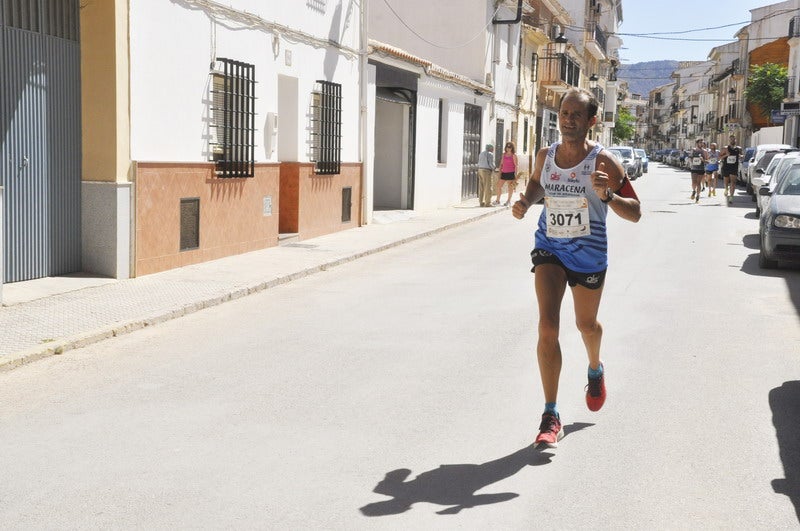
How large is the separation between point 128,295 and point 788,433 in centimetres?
650

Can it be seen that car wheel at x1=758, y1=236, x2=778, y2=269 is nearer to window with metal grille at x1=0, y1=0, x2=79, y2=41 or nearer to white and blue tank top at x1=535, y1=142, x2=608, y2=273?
white and blue tank top at x1=535, y1=142, x2=608, y2=273

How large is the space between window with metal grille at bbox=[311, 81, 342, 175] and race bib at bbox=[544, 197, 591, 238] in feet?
37.5

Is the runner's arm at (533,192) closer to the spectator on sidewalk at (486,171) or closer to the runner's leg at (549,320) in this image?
the runner's leg at (549,320)

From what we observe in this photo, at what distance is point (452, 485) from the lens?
179 inches

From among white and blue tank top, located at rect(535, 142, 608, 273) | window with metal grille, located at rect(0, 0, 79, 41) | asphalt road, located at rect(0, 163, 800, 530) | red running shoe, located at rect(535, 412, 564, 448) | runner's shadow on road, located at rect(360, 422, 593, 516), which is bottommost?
runner's shadow on road, located at rect(360, 422, 593, 516)

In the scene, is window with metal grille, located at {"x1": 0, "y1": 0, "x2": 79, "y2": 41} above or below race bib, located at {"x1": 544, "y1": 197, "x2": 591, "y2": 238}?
above

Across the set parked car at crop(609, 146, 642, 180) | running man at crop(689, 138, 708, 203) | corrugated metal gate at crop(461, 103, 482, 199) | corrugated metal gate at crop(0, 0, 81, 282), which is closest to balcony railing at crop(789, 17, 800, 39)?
parked car at crop(609, 146, 642, 180)

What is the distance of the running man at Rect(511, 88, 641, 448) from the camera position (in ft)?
17.1

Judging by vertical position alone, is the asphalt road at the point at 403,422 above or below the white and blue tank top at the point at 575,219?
below

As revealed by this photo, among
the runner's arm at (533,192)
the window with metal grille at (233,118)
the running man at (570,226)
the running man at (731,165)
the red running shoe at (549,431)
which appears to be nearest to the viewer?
the red running shoe at (549,431)

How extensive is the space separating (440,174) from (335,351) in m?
18.2

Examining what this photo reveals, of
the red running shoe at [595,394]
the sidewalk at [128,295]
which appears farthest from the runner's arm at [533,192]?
the sidewalk at [128,295]

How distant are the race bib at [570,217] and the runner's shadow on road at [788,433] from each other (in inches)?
61.2

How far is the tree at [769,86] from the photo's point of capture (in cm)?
5838
